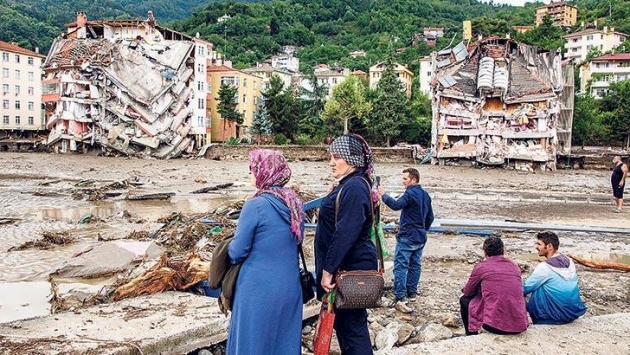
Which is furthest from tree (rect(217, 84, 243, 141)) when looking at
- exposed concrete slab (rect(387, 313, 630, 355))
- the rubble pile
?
exposed concrete slab (rect(387, 313, 630, 355))

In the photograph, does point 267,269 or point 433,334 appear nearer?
point 267,269

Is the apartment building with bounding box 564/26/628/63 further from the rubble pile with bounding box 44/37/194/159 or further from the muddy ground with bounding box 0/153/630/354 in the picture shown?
the muddy ground with bounding box 0/153/630/354

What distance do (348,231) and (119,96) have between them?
167ft

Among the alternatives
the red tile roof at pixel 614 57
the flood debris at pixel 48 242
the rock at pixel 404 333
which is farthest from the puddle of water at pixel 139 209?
the red tile roof at pixel 614 57

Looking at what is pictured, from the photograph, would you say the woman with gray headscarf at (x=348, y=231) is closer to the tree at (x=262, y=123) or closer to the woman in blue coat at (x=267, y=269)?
the woman in blue coat at (x=267, y=269)

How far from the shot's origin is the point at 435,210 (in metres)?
18.4

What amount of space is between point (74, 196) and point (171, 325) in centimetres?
1672

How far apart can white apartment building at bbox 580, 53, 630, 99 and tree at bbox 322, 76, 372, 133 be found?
3950cm

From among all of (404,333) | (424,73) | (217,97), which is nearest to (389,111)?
(217,97)

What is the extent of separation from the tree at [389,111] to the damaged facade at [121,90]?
1895 centimetres

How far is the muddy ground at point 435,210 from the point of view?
27.7 feet

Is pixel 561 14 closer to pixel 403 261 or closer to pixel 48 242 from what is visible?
pixel 48 242

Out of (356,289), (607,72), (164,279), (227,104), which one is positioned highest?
(607,72)

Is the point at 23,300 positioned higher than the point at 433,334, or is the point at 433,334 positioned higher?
the point at 433,334
